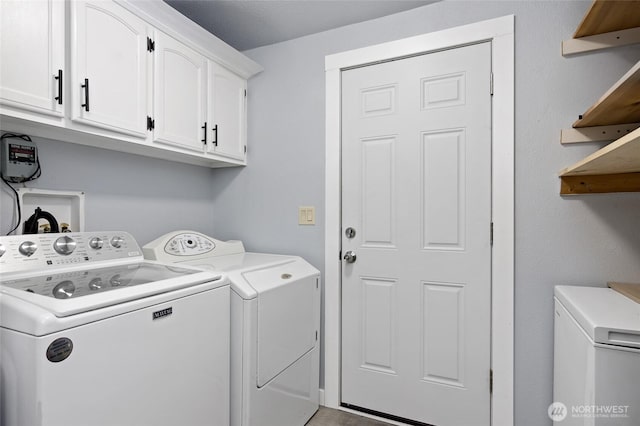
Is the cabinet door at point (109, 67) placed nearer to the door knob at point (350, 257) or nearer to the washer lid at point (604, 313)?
the door knob at point (350, 257)

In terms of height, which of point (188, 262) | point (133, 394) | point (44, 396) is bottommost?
point (133, 394)

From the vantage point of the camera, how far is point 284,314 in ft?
5.52

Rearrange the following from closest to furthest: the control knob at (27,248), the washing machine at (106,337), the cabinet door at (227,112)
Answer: the washing machine at (106,337) → the control knob at (27,248) → the cabinet door at (227,112)

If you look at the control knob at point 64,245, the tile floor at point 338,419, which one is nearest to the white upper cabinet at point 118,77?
the control knob at point 64,245

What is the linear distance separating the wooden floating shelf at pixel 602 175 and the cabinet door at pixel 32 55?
76.7 inches

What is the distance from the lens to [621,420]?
0.97 metres

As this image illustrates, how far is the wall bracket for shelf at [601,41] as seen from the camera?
1454 millimetres

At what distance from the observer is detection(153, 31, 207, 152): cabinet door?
66.1 inches

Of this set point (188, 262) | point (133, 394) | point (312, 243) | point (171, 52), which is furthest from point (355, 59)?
point (133, 394)

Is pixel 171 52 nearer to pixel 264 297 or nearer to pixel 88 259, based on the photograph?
pixel 88 259

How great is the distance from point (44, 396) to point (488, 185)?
1.91 m

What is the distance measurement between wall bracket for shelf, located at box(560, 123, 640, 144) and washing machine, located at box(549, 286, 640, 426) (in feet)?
2.31

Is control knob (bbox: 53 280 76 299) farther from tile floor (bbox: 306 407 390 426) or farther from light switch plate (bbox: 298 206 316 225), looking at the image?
tile floor (bbox: 306 407 390 426)

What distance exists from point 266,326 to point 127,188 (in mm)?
1146
